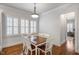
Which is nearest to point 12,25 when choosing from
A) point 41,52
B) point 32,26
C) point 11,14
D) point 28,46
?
point 11,14

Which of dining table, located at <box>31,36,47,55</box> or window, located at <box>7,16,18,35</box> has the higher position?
window, located at <box>7,16,18,35</box>

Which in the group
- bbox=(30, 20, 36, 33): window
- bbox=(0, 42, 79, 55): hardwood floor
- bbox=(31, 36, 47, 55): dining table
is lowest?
bbox=(0, 42, 79, 55): hardwood floor

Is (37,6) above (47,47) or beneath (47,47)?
above

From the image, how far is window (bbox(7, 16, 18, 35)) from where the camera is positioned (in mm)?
1465

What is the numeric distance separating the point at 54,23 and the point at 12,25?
0.68 meters

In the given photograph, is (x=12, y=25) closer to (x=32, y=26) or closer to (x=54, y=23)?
(x=32, y=26)

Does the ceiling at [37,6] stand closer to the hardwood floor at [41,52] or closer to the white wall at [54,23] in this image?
the white wall at [54,23]

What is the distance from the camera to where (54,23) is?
1576 millimetres

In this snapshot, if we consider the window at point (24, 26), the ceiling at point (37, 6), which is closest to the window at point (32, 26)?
the window at point (24, 26)

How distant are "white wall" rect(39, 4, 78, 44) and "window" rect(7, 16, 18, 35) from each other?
40cm

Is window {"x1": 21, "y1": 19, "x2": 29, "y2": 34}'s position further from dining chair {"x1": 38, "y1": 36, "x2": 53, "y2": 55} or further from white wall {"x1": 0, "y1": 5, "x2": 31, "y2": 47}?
dining chair {"x1": 38, "y1": 36, "x2": 53, "y2": 55}

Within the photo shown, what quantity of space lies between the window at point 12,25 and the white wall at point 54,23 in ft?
1.31

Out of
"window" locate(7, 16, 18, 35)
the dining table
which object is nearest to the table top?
the dining table

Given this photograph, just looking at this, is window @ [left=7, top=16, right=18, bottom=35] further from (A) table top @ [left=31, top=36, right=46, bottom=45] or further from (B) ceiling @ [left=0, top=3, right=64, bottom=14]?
(A) table top @ [left=31, top=36, right=46, bottom=45]
